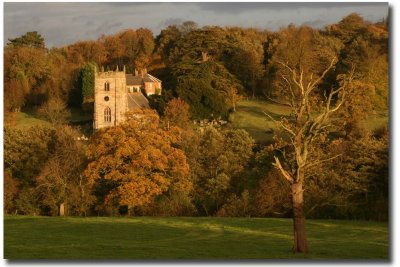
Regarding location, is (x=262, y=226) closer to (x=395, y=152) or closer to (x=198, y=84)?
(x=395, y=152)

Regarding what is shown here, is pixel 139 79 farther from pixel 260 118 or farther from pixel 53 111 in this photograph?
pixel 260 118

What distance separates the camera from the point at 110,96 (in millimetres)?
61969

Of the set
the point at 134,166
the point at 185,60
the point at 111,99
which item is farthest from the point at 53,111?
the point at 134,166

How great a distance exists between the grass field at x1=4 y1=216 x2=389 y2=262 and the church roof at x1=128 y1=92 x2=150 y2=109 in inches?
1355

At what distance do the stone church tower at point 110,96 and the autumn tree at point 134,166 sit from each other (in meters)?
25.3

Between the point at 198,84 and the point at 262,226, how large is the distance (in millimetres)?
30208

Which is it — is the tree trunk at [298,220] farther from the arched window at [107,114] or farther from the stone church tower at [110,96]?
the arched window at [107,114]

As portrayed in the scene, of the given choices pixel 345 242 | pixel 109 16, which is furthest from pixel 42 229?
pixel 345 242

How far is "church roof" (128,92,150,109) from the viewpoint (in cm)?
6333

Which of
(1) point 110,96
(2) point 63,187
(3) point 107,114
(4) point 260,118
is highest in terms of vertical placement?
(1) point 110,96

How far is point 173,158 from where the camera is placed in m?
34.5

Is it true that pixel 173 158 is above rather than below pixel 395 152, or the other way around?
below

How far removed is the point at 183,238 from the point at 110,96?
40891 mm

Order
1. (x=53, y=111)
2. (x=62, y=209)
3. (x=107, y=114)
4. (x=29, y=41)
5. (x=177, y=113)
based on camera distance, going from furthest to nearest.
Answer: (x=29, y=41), (x=107, y=114), (x=53, y=111), (x=177, y=113), (x=62, y=209)
